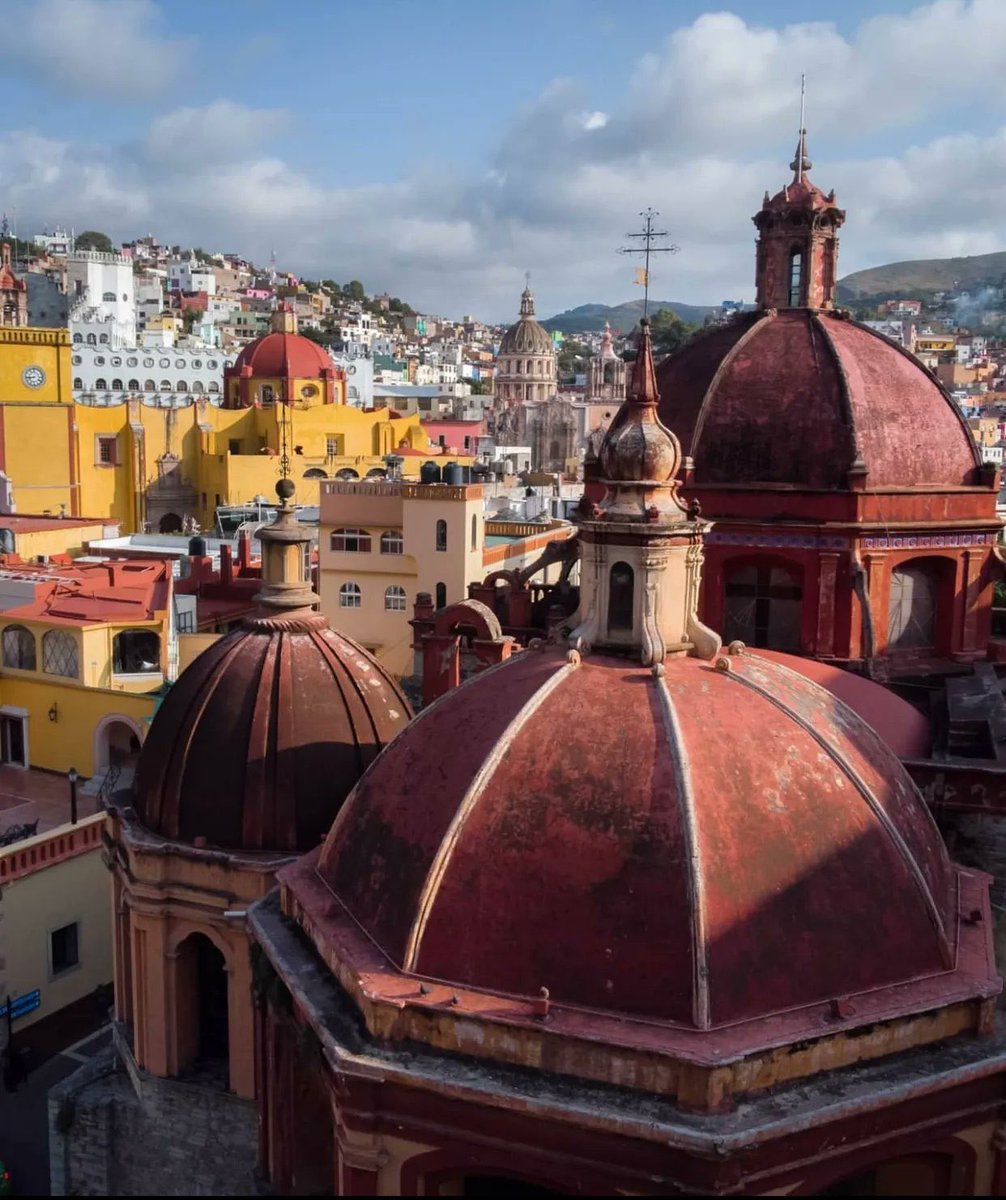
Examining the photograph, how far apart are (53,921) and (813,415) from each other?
15.5 meters

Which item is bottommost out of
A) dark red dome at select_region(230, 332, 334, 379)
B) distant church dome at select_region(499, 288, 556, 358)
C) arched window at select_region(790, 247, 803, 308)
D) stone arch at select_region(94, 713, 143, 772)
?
A: stone arch at select_region(94, 713, 143, 772)

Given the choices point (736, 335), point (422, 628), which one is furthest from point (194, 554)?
point (736, 335)

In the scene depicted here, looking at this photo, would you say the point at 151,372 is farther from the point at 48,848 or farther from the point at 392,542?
the point at 48,848

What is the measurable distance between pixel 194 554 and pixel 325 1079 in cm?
3066

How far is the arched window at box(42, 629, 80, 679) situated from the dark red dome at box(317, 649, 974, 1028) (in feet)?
57.4

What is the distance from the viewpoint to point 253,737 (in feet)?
47.7

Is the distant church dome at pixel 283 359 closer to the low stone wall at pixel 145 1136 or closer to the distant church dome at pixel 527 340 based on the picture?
the distant church dome at pixel 527 340

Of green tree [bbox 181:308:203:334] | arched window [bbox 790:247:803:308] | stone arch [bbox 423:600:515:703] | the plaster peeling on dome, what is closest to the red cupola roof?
stone arch [bbox 423:600:515:703]

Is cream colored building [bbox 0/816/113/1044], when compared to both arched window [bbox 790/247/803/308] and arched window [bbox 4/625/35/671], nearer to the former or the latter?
arched window [bbox 4/625/35/671]

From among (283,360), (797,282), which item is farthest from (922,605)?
(283,360)

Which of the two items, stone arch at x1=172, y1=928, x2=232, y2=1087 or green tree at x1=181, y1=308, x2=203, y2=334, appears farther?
green tree at x1=181, y1=308, x2=203, y2=334

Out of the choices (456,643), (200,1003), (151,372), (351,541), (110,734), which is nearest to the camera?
(200,1003)

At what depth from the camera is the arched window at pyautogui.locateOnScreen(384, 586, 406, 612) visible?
122 ft

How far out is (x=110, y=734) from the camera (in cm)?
2709
